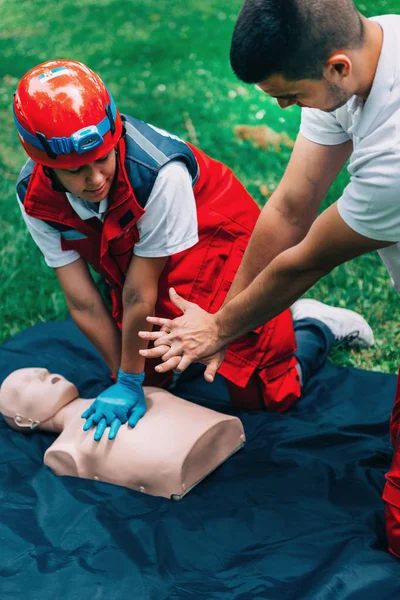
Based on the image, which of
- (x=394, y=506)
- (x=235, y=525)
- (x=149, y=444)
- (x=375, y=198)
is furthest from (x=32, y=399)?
(x=375, y=198)

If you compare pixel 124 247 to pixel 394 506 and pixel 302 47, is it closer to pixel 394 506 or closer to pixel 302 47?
pixel 302 47

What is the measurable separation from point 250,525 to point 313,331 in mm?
1144

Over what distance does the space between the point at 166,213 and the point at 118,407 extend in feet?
2.07

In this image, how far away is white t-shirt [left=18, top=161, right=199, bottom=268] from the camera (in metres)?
2.41

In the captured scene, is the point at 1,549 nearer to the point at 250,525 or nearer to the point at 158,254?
the point at 250,525

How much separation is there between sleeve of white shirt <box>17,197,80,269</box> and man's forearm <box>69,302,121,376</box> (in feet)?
0.63

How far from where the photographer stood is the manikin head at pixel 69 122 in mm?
2168

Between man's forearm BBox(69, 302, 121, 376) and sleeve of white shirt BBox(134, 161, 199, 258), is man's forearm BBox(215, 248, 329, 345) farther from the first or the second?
man's forearm BBox(69, 302, 121, 376)

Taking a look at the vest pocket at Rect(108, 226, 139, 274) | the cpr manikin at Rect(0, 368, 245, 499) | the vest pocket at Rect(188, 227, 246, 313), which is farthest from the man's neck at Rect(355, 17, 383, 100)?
the cpr manikin at Rect(0, 368, 245, 499)

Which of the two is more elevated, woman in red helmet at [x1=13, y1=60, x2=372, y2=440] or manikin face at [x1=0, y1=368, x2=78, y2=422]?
woman in red helmet at [x1=13, y1=60, x2=372, y2=440]

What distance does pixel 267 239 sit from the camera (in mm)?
2461

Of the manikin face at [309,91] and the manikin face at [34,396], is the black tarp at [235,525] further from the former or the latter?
the manikin face at [309,91]

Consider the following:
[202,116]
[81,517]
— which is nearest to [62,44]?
[202,116]

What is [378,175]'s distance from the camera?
1.76m
